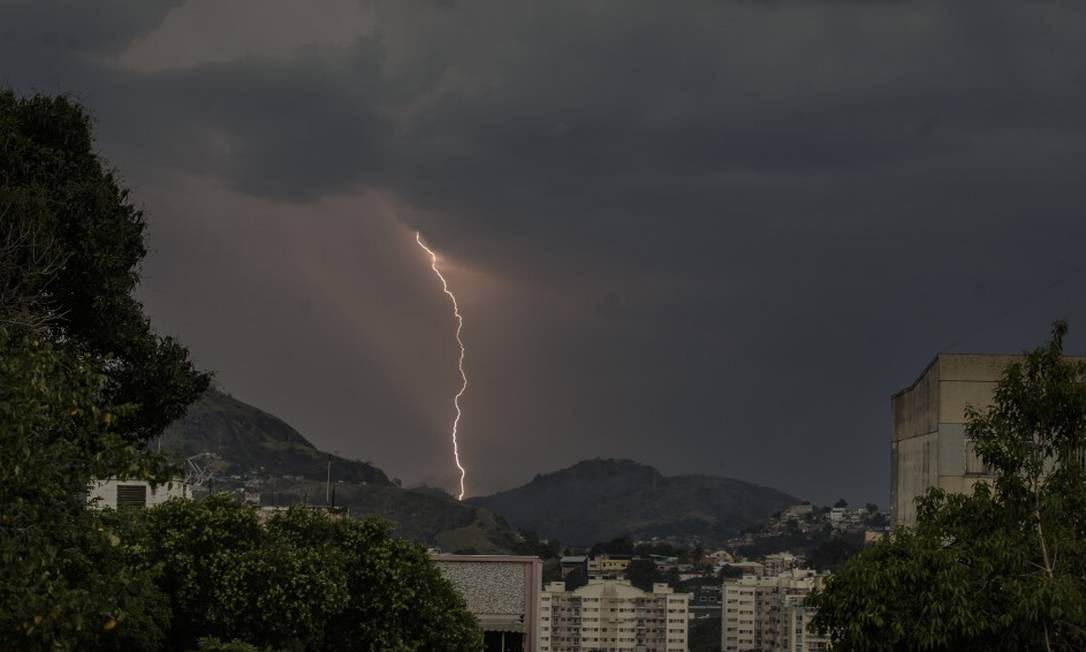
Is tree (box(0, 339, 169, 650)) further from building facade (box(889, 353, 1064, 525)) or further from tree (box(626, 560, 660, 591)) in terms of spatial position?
tree (box(626, 560, 660, 591))

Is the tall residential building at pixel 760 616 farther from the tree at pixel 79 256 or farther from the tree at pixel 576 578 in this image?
the tree at pixel 79 256

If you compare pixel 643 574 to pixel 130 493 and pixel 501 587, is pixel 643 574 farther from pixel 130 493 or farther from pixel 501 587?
pixel 501 587

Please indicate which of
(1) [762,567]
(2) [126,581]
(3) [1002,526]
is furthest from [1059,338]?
(1) [762,567]

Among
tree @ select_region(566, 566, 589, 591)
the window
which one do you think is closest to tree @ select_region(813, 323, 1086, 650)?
the window

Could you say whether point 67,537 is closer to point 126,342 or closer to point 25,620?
point 25,620

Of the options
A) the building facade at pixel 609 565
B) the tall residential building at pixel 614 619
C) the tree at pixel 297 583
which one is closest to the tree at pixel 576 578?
the building facade at pixel 609 565

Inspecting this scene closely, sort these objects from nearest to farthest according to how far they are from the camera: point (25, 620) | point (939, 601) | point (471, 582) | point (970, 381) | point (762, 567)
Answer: point (25, 620) → point (939, 601) → point (970, 381) → point (471, 582) → point (762, 567)

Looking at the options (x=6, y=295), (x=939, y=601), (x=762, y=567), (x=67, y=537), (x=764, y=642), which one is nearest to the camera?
(x=67, y=537)
